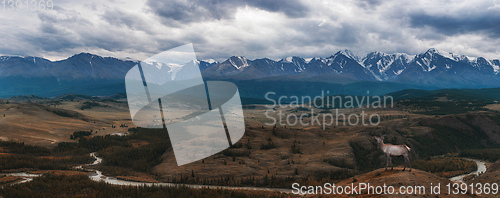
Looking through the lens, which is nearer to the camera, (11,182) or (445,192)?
(445,192)

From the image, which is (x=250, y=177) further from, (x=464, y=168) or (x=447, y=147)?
(x=447, y=147)

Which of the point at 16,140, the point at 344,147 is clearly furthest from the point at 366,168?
the point at 16,140

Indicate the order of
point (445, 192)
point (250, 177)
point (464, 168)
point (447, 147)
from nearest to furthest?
point (445, 192), point (250, 177), point (464, 168), point (447, 147)

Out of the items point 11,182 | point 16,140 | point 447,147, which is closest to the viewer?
point 11,182

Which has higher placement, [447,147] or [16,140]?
[16,140]

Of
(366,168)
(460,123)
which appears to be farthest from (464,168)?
(460,123)

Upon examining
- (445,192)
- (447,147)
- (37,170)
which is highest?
(445,192)

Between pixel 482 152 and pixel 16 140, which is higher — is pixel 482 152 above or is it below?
below

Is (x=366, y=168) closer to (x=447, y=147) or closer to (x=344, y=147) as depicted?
(x=344, y=147)

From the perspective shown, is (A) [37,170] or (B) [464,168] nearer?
(A) [37,170]
